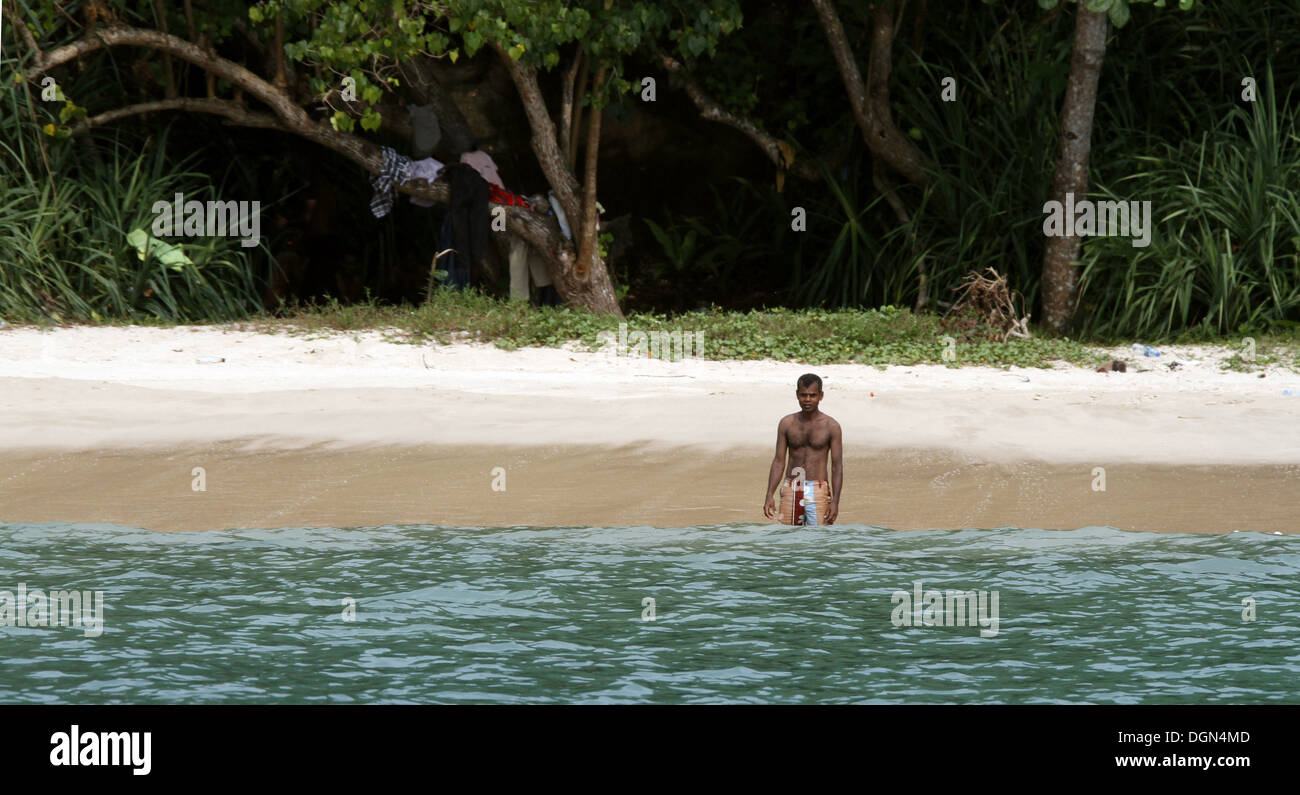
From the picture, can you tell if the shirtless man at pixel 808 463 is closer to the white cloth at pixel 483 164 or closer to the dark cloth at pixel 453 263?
the dark cloth at pixel 453 263

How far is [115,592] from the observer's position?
7.44 meters

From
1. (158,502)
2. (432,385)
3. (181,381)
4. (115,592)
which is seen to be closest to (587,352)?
(432,385)

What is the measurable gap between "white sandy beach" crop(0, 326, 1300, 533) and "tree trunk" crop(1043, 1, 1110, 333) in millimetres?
1485

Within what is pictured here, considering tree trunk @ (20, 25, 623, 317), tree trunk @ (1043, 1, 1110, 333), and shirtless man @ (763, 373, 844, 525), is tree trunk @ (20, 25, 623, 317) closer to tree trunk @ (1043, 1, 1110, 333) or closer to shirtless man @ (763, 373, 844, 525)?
tree trunk @ (1043, 1, 1110, 333)

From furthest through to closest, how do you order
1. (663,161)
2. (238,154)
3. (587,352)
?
(663,161)
(238,154)
(587,352)

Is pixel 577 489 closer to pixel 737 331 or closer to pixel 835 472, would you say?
pixel 835 472

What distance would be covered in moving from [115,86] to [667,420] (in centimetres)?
777

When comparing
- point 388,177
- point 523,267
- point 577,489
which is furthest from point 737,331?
point 577,489

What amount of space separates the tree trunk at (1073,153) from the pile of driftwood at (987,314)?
457 millimetres

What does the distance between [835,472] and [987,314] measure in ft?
19.5

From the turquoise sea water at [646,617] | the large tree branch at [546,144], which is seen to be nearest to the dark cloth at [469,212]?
the large tree branch at [546,144]

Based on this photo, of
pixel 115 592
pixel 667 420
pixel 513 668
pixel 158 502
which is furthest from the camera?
pixel 667 420

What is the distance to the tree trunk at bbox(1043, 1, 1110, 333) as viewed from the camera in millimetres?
13133

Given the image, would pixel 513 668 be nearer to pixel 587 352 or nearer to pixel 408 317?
pixel 587 352
